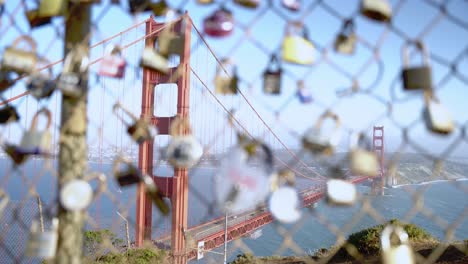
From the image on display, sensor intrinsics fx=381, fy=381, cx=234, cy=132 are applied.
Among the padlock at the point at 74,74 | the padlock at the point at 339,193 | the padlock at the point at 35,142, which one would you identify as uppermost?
the padlock at the point at 74,74

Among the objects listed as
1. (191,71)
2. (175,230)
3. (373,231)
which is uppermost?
(191,71)

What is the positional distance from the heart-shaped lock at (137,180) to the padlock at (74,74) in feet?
0.41

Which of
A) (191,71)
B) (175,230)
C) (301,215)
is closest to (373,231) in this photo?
(301,215)

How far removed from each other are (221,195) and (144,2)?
351 mm

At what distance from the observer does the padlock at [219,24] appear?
22.9 inches

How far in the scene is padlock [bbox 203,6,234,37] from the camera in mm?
582

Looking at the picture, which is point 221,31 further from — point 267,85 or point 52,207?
point 52,207

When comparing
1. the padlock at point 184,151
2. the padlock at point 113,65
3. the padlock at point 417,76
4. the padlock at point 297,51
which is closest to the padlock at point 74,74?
the padlock at point 113,65

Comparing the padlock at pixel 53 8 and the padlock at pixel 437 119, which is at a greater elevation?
the padlock at pixel 53 8

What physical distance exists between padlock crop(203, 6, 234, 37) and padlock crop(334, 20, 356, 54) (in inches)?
6.5

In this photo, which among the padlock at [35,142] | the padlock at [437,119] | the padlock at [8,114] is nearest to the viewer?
the padlock at [437,119]

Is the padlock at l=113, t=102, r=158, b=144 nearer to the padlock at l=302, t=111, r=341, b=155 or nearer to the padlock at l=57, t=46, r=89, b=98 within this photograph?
the padlock at l=57, t=46, r=89, b=98

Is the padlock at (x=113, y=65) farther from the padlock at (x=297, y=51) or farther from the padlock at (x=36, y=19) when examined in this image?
the padlock at (x=297, y=51)

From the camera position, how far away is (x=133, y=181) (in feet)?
1.92
